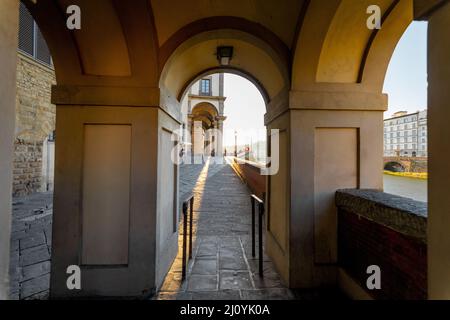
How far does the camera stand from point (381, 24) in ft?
8.79

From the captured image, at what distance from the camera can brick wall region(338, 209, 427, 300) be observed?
5.96ft

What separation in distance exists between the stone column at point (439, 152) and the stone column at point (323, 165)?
169 centimetres

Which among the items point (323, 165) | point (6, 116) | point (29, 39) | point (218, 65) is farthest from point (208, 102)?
point (6, 116)

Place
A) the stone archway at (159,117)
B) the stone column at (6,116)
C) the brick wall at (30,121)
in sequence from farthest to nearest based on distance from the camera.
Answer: the brick wall at (30,121), the stone archway at (159,117), the stone column at (6,116)

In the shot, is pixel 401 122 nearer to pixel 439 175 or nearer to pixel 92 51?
pixel 439 175

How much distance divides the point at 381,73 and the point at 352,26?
741mm

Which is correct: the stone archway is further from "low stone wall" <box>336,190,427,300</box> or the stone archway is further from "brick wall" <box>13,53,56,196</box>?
"brick wall" <box>13,53,56,196</box>

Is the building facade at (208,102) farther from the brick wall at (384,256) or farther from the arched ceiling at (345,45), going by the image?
the brick wall at (384,256)

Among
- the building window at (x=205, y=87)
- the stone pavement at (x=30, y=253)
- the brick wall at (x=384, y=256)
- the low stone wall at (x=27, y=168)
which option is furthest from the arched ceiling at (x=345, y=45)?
the building window at (x=205, y=87)

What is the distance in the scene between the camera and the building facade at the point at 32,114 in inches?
344

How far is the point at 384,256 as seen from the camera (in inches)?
85.8

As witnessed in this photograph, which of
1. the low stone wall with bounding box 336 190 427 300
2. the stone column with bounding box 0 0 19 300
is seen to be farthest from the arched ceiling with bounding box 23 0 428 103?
the stone column with bounding box 0 0 19 300
